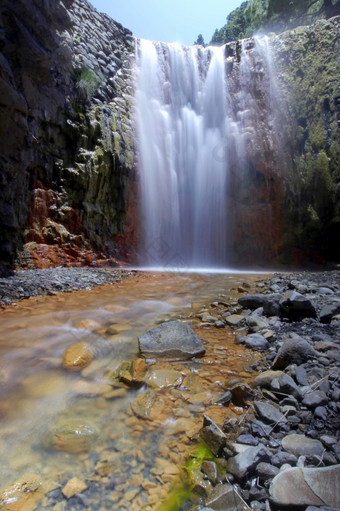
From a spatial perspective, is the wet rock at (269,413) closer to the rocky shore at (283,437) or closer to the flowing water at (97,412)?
the rocky shore at (283,437)

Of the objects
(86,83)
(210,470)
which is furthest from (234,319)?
(86,83)

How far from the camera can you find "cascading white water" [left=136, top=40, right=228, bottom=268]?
43.6ft

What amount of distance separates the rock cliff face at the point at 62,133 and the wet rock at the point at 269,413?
7.09m

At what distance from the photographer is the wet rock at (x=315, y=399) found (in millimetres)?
1768

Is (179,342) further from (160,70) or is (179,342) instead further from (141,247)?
(160,70)

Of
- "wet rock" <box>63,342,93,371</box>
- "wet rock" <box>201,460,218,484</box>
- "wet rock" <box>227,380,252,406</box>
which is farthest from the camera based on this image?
"wet rock" <box>63,342,93,371</box>

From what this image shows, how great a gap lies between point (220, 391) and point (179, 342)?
2.69 ft

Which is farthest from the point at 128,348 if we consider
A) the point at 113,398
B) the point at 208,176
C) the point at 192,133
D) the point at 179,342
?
the point at 192,133

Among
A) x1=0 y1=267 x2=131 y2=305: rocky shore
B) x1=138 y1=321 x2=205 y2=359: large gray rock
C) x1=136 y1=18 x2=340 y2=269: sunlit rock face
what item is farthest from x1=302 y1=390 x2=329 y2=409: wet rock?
x1=136 y1=18 x2=340 y2=269: sunlit rock face

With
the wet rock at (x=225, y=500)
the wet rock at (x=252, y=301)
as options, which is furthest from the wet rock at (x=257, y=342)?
the wet rock at (x=225, y=500)

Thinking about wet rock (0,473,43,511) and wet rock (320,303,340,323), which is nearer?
wet rock (0,473,43,511)

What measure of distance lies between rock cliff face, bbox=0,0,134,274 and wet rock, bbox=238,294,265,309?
6.02 metres

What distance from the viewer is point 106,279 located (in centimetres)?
765

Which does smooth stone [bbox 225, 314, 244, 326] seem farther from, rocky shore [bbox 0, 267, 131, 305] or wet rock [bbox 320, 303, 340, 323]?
rocky shore [bbox 0, 267, 131, 305]
